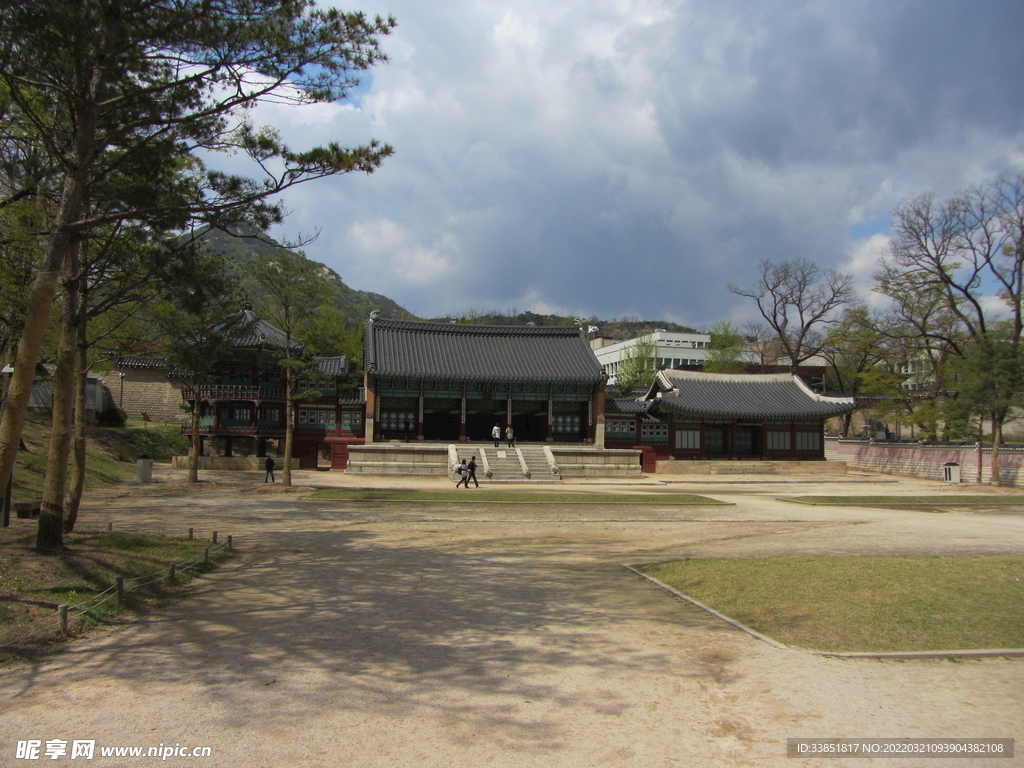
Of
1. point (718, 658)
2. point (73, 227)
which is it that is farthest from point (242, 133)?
point (718, 658)

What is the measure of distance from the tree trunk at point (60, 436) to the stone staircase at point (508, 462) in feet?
76.8

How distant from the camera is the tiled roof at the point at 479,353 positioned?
40.2m

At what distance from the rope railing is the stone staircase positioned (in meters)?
22.9

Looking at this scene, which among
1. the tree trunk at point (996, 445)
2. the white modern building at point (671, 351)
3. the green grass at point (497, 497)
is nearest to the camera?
the green grass at point (497, 497)

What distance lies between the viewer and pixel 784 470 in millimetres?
41781

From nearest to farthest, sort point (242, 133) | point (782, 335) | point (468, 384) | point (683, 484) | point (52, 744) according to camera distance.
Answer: point (52, 744) < point (242, 133) < point (683, 484) < point (468, 384) < point (782, 335)

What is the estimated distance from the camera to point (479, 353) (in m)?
42.9

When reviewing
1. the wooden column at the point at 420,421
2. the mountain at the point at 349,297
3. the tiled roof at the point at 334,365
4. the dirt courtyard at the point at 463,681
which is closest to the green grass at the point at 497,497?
the dirt courtyard at the point at 463,681

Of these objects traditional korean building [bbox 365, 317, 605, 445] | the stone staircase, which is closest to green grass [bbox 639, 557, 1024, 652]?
the stone staircase

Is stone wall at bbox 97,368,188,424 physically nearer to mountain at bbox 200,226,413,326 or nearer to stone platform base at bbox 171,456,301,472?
stone platform base at bbox 171,456,301,472

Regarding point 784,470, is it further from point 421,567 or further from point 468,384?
point 421,567

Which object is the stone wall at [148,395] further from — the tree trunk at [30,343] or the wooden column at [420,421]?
the tree trunk at [30,343]

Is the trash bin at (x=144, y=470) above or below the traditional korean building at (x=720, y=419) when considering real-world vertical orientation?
below

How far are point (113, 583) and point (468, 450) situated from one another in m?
27.9
